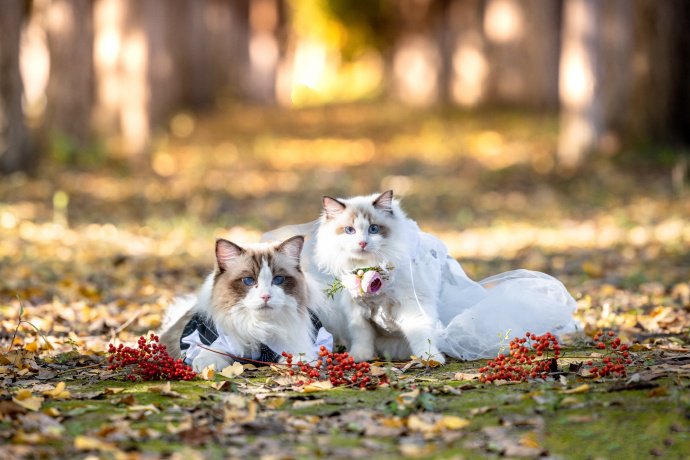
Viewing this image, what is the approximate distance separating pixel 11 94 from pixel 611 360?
10.7m

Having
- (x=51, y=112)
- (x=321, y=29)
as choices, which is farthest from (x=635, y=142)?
(x=321, y=29)

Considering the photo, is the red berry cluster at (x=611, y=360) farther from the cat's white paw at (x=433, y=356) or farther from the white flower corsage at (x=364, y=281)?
the white flower corsage at (x=364, y=281)

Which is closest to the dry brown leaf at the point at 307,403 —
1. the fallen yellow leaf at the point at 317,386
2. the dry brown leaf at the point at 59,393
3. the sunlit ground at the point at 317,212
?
the fallen yellow leaf at the point at 317,386

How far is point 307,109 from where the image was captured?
3378 centimetres

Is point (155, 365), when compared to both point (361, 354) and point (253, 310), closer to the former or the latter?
point (253, 310)

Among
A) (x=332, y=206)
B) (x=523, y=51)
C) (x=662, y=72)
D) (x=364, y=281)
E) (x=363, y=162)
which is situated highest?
(x=523, y=51)

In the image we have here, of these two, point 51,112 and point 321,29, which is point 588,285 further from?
point 321,29

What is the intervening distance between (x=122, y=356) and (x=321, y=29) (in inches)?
1871

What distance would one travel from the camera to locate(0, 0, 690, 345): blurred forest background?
879cm

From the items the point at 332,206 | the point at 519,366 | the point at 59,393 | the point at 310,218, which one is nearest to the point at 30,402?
the point at 59,393

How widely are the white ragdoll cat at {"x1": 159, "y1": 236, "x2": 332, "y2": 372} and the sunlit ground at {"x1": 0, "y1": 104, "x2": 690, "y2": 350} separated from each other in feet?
4.18

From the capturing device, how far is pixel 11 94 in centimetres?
→ 1321

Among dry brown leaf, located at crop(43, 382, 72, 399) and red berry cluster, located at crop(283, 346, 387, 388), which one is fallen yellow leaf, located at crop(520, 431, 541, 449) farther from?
dry brown leaf, located at crop(43, 382, 72, 399)

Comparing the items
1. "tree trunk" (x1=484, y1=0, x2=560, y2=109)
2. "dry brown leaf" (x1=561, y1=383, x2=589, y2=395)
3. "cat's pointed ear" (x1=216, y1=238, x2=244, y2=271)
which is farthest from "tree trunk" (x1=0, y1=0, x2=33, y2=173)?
"tree trunk" (x1=484, y1=0, x2=560, y2=109)
